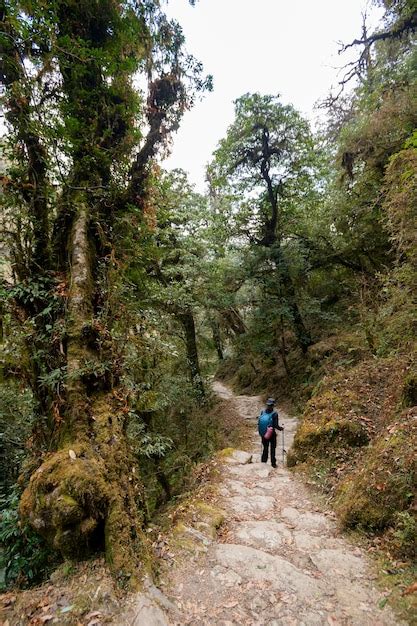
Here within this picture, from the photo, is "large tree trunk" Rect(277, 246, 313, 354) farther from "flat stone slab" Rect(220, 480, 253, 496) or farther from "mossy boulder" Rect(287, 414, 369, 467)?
"flat stone slab" Rect(220, 480, 253, 496)

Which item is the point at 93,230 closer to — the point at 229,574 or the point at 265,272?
the point at 229,574

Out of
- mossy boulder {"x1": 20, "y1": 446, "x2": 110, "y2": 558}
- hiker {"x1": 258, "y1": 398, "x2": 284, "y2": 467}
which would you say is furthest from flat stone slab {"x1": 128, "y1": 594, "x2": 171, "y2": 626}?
hiker {"x1": 258, "y1": 398, "x2": 284, "y2": 467}

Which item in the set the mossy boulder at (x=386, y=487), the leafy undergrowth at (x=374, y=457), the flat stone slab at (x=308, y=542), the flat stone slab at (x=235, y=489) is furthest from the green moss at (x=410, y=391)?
the flat stone slab at (x=235, y=489)

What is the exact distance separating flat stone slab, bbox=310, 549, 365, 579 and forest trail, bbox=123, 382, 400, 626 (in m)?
0.01

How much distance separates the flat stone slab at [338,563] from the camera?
325 cm

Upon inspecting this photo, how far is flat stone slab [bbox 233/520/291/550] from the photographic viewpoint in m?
3.85

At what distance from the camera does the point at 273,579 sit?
10.2 ft

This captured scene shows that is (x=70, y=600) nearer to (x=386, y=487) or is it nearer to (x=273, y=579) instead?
(x=273, y=579)

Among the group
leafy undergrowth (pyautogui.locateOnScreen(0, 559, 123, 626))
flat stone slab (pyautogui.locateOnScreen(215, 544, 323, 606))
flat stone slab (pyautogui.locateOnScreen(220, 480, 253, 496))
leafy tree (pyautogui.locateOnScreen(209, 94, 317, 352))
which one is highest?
leafy tree (pyautogui.locateOnScreen(209, 94, 317, 352))

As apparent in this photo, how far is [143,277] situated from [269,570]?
20.3 feet

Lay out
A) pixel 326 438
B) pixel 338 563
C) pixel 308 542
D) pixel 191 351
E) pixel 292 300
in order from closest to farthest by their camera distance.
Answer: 1. pixel 338 563
2. pixel 308 542
3. pixel 326 438
4. pixel 292 300
5. pixel 191 351

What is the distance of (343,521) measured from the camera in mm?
4051

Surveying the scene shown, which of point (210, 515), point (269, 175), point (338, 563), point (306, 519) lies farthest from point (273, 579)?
point (269, 175)

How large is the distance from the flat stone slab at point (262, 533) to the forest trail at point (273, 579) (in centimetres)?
1
